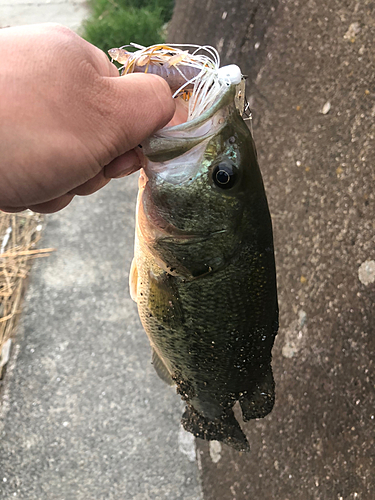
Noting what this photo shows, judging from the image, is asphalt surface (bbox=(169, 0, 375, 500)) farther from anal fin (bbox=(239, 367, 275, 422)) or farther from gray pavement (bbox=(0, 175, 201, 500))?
anal fin (bbox=(239, 367, 275, 422))

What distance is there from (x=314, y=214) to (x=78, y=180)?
1585 mm

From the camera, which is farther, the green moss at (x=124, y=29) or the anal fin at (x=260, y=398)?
the green moss at (x=124, y=29)

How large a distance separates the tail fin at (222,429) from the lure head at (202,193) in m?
0.67

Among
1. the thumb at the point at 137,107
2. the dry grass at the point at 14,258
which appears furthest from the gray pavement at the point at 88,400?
the thumb at the point at 137,107

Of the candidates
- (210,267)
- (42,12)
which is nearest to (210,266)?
(210,267)

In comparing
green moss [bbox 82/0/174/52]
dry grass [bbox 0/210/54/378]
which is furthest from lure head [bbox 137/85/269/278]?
green moss [bbox 82/0/174/52]

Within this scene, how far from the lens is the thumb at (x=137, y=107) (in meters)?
1.02

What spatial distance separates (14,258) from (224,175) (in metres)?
3.33

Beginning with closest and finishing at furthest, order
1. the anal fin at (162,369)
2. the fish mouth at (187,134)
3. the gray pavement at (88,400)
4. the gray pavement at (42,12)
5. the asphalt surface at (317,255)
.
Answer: the fish mouth at (187,134), the anal fin at (162,369), the asphalt surface at (317,255), the gray pavement at (88,400), the gray pavement at (42,12)

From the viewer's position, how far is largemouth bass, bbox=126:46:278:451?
1.19 metres

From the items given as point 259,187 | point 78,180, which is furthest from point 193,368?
point 78,180

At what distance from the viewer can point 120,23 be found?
5.68 metres

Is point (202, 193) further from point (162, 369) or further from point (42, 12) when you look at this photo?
point (42, 12)

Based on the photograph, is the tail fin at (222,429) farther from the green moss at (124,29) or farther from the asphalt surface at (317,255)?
the green moss at (124,29)
